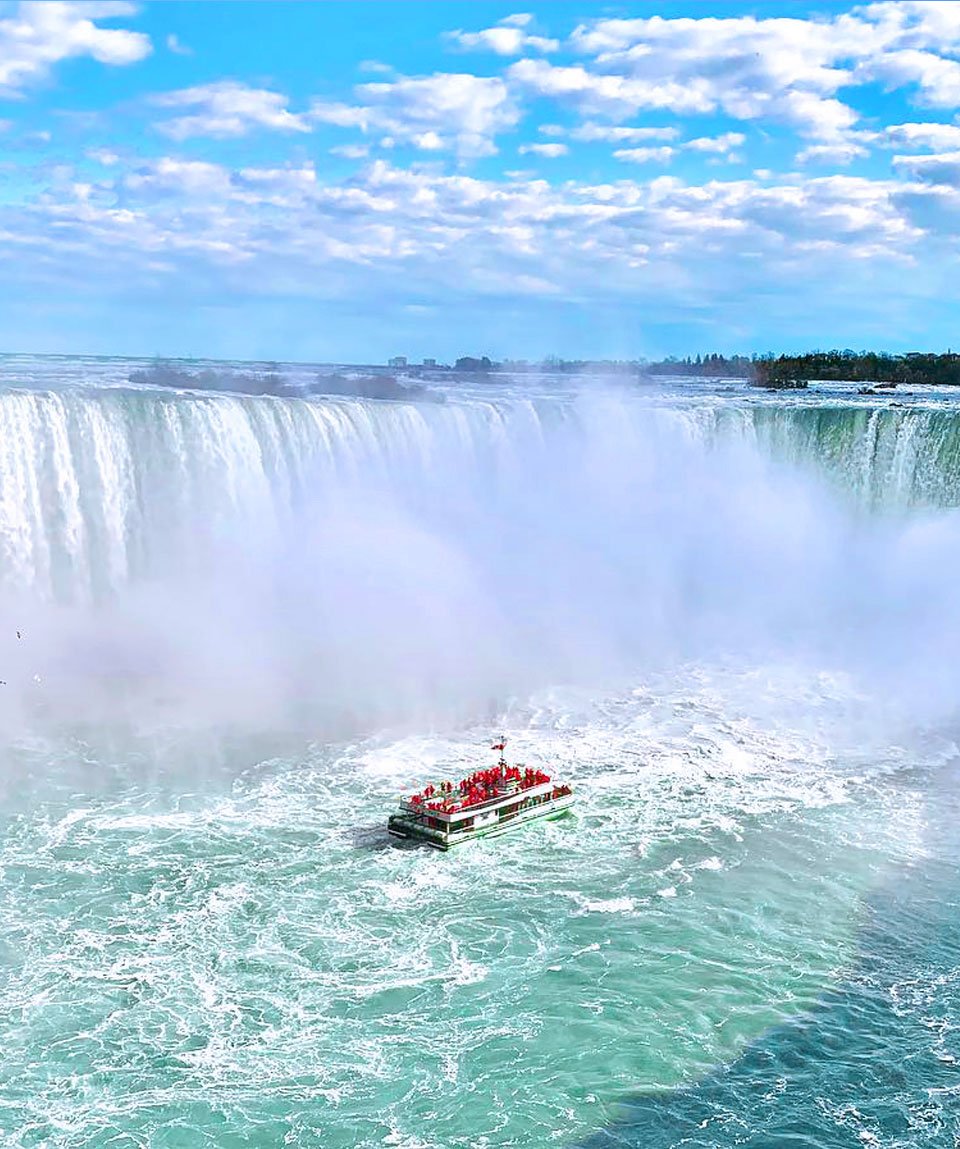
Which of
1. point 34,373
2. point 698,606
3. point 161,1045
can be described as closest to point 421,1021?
point 161,1045

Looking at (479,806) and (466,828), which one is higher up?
(479,806)

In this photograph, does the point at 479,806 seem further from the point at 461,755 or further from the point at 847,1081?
the point at 847,1081

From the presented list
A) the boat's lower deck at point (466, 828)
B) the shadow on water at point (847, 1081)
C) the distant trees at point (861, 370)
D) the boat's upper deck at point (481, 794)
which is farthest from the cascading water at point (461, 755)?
the distant trees at point (861, 370)

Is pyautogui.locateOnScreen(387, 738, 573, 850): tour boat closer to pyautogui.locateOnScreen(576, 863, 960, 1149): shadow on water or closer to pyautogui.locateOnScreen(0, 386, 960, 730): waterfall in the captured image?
pyautogui.locateOnScreen(576, 863, 960, 1149): shadow on water

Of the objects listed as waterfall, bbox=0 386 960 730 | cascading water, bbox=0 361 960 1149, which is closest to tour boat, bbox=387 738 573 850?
cascading water, bbox=0 361 960 1149

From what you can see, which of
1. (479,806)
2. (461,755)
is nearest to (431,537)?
(461,755)

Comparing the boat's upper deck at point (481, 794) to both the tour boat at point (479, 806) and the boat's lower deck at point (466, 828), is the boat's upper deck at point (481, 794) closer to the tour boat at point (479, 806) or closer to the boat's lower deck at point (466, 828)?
the tour boat at point (479, 806)

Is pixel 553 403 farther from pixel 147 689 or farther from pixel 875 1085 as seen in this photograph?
pixel 875 1085
